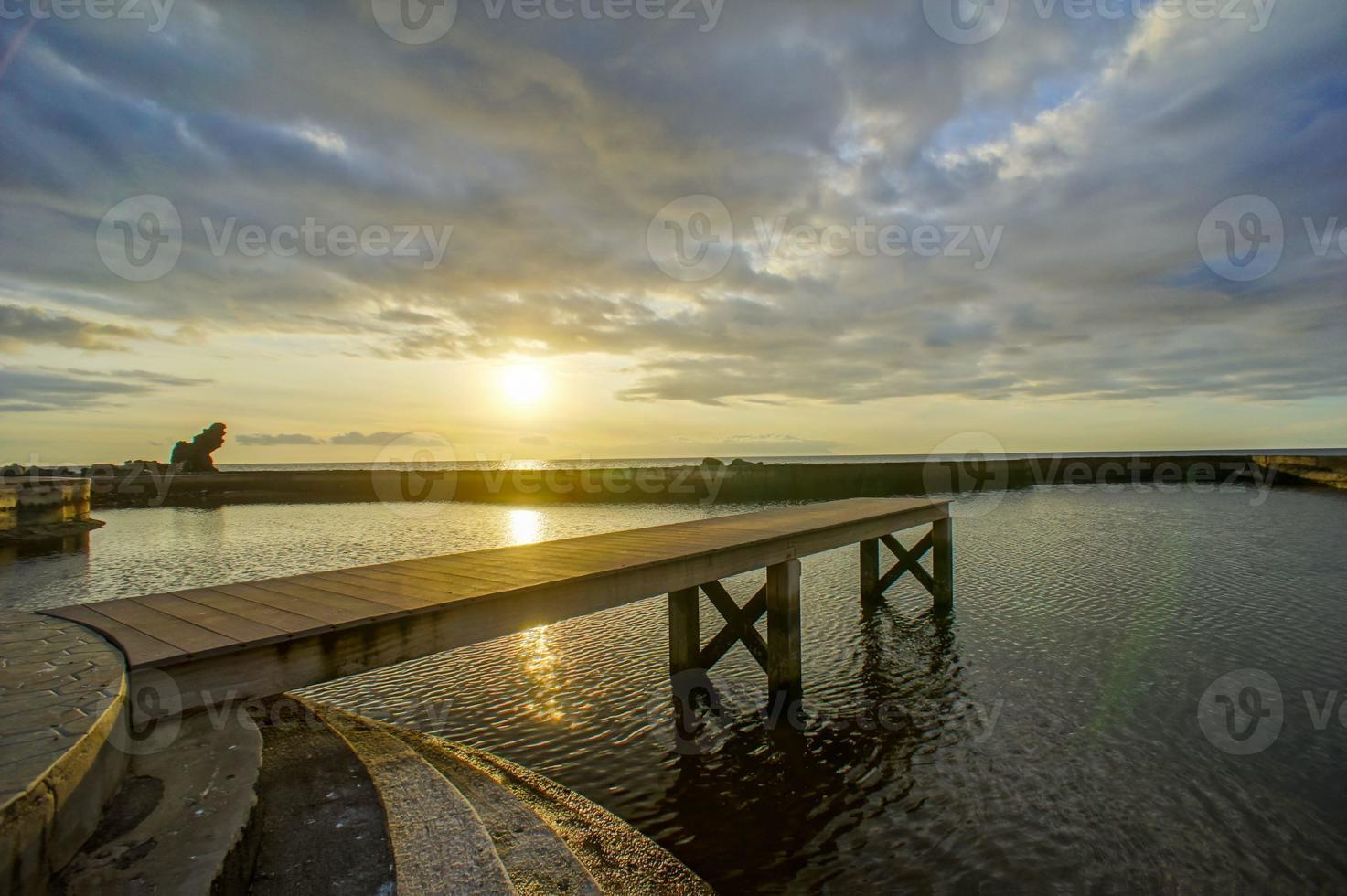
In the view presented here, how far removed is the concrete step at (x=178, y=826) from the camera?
107 inches

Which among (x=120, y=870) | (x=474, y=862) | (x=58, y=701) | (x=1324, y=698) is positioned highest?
(x=58, y=701)

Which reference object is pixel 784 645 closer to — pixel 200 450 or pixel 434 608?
pixel 434 608

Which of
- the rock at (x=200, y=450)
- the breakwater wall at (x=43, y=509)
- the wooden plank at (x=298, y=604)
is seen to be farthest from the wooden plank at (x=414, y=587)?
the rock at (x=200, y=450)

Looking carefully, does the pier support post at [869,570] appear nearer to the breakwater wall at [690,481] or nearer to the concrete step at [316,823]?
the concrete step at [316,823]

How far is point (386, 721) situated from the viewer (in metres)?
7.59

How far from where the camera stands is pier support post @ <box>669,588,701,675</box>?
28.4ft

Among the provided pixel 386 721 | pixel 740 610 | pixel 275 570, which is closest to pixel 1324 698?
pixel 740 610

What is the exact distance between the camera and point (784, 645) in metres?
8.44

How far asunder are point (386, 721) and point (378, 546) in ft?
51.6

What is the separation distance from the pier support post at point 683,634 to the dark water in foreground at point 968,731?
363 mm

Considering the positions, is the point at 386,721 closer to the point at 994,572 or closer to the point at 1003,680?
the point at 1003,680

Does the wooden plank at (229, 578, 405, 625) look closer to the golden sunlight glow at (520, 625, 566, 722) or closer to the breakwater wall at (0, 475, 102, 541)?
the golden sunlight glow at (520, 625, 566, 722)

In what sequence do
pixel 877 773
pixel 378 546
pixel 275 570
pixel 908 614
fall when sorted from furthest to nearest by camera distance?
pixel 378 546, pixel 275 570, pixel 908 614, pixel 877 773

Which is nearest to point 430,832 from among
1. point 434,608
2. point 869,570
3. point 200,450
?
point 434,608
